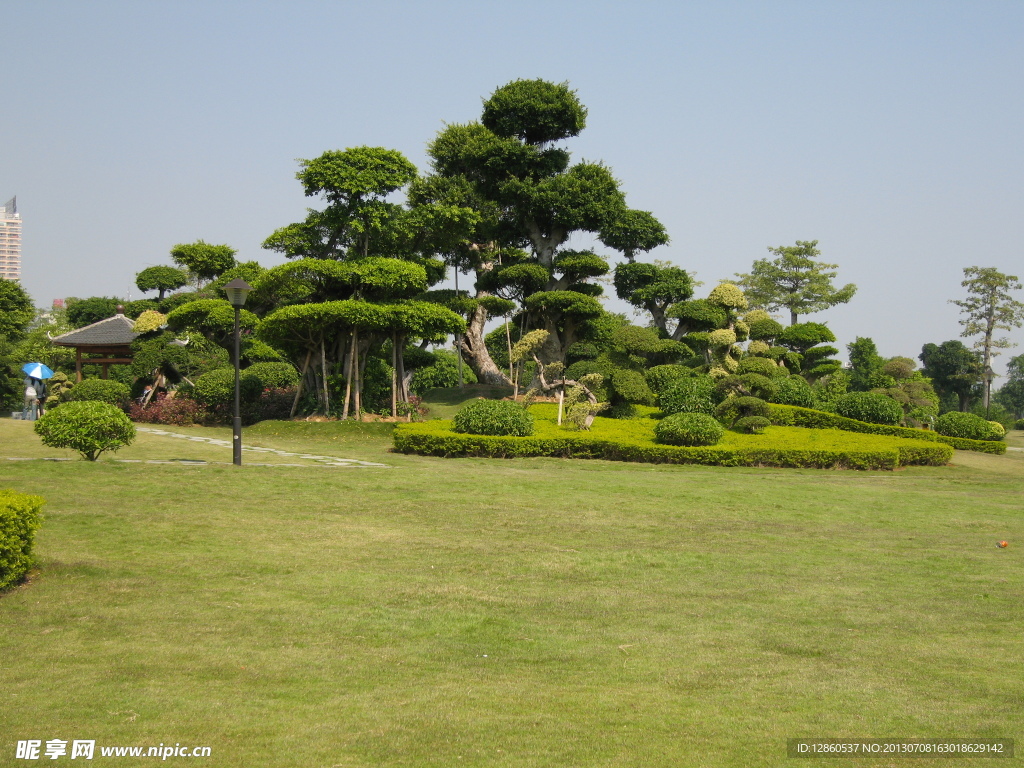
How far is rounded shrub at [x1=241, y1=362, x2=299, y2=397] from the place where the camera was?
26.0 metres

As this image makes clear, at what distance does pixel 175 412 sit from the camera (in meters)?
25.1

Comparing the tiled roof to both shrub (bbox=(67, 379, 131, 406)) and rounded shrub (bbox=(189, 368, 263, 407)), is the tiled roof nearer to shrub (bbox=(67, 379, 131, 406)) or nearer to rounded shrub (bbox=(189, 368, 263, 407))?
shrub (bbox=(67, 379, 131, 406))

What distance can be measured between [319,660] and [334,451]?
42.0 ft

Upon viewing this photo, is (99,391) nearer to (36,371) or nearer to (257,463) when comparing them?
(36,371)

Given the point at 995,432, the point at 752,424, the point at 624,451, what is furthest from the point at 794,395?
the point at 624,451

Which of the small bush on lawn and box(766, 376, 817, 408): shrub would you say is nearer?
box(766, 376, 817, 408): shrub

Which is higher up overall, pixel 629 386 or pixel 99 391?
pixel 629 386

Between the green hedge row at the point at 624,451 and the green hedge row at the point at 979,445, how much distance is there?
577 centimetres

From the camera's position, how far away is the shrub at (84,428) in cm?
1301

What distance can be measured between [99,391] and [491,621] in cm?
2153

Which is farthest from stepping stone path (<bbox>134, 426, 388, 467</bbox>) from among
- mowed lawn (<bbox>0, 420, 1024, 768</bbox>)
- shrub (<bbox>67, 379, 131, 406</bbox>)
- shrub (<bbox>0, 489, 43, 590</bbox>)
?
shrub (<bbox>0, 489, 43, 590</bbox>)

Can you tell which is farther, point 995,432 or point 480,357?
point 480,357

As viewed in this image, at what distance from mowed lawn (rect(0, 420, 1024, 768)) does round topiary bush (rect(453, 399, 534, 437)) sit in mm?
5161

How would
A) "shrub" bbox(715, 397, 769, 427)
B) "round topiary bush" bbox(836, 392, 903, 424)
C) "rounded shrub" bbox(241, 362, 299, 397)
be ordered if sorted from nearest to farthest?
1. "shrub" bbox(715, 397, 769, 427)
2. "round topiary bush" bbox(836, 392, 903, 424)
3. "rounded shrub" bbox(241, 362, 299, 397)
